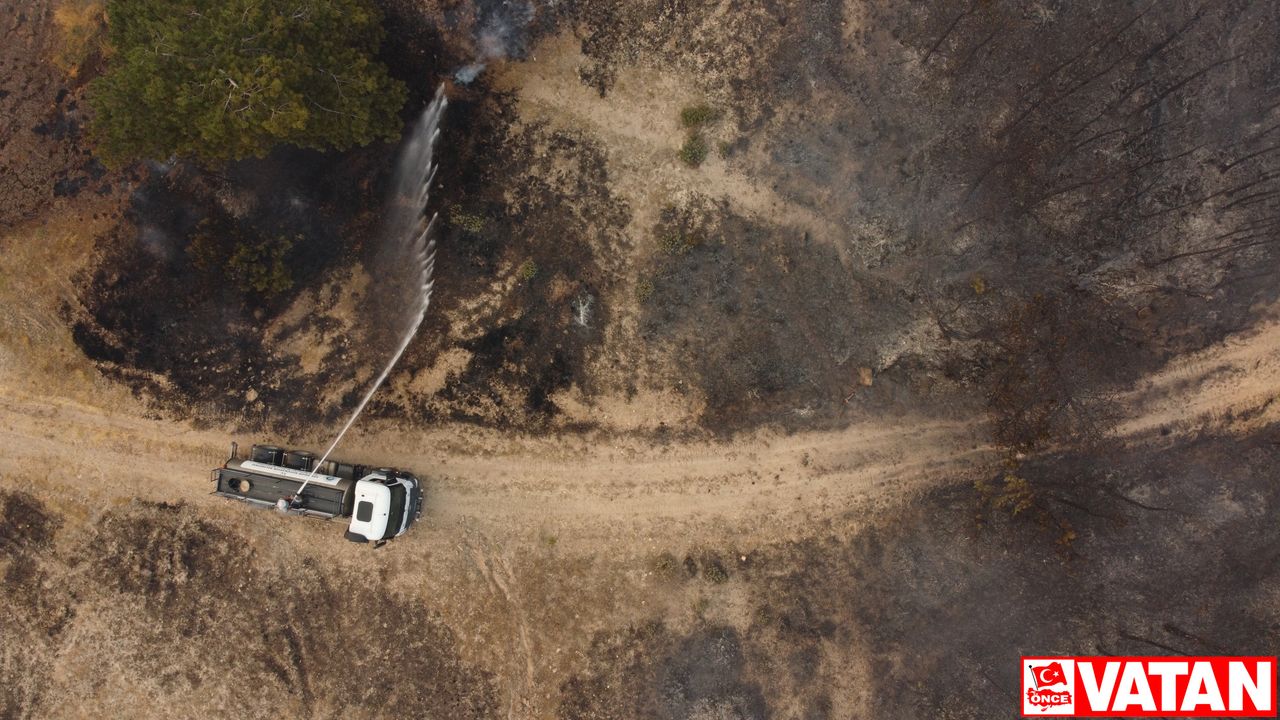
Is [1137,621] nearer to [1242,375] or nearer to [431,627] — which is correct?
[1242,375]

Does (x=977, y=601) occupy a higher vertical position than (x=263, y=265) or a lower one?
lower

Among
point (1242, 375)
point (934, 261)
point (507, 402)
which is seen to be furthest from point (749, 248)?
point (1242, 375)

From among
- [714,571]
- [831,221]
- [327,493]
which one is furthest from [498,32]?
[714,571]

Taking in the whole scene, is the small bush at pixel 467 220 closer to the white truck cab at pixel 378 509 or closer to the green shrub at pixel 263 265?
the green shrub at pixel 263 265

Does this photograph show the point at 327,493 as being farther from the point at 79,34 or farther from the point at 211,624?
the point at 79,34

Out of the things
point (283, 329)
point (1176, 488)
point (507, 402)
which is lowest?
point (1176, 488)

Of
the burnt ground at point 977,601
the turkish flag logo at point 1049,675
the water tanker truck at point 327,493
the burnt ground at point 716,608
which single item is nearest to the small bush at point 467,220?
the water tanker truck at point 327,493
